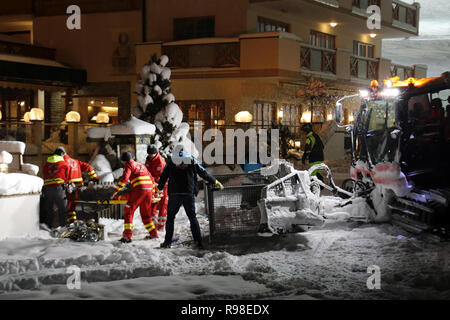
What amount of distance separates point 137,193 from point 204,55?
45.9 ft

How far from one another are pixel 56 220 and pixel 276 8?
15.9 metres

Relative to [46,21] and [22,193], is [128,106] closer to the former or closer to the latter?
[46,21]

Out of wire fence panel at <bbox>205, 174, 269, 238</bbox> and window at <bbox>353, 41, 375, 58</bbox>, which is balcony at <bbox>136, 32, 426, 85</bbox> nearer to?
window at <bbox>353, 41, 375, 58</bbox>

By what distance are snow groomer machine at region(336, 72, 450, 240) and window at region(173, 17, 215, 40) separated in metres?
14.1

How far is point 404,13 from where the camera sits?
2984 cm

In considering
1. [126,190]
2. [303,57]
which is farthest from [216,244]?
[303,57]

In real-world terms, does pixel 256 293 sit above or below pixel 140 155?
below

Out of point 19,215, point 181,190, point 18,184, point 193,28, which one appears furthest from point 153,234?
point 193,28

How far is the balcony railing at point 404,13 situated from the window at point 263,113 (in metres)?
10.0

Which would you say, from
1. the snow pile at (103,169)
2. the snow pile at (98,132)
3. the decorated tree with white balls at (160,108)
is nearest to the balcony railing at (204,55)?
the decorated tree with white balls at (160,108)

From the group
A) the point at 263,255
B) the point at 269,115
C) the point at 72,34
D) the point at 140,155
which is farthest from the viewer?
the point at 72,34

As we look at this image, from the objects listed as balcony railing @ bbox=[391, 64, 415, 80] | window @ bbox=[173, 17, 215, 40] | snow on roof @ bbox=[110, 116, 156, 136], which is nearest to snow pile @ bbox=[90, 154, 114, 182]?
snow on roof @ bbox=[110, 116, 156, 136]

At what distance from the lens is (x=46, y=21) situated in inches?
1054

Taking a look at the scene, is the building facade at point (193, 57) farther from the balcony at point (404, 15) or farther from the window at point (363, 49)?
the window at point (363, 49)
